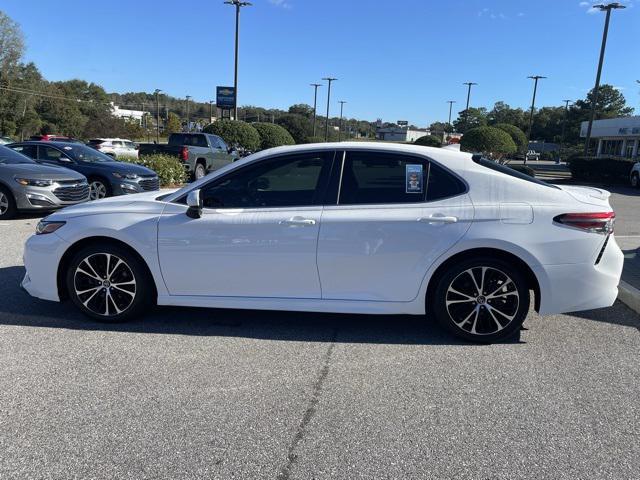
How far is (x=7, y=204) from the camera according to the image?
9.91 meters

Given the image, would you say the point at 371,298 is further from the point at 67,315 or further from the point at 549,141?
the point at 549,141

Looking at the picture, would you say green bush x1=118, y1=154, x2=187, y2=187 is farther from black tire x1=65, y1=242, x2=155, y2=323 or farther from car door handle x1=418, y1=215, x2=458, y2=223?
car door handle x1=418, y1=215, x2=458, y2=223

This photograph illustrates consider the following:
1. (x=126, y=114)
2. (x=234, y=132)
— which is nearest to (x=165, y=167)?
(x=234, y=132)

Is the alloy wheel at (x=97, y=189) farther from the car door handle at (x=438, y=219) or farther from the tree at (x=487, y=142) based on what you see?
the tree at (x=487, y=142)

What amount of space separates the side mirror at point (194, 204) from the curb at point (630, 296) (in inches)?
168

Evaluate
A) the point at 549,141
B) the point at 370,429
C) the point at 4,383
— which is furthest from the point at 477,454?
the point at 549,141

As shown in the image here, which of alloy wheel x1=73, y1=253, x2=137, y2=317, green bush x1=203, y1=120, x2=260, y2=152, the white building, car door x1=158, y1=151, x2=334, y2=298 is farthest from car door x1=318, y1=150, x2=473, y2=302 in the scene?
the white building

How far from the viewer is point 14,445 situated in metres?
2.93

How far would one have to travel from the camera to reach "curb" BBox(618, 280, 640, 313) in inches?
209

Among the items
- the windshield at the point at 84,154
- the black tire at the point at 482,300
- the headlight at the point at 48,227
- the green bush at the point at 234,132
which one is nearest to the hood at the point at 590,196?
the black tire at the point at 482,300

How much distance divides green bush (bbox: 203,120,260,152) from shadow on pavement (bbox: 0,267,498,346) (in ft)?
88.0

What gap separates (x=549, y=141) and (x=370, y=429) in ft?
425

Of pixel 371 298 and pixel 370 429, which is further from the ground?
pixel 371 298

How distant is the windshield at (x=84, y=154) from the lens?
1288cm
